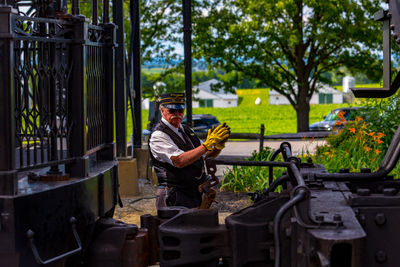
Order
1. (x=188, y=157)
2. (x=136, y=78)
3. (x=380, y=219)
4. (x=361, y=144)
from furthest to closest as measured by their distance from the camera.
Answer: (x=136, y=78) → (x=361, y=144) → (x=188, y=157) → (x=380, y=219)

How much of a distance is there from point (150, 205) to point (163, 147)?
5271mm

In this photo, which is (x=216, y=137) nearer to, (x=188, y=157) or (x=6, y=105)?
(x=188, y=157)

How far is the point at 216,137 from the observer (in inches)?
200

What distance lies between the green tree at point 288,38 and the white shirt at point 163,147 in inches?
759

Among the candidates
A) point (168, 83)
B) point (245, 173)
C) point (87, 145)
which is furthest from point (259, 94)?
point (87, 145)

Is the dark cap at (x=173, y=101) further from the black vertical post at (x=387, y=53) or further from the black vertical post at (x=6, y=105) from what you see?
the black vertical post at (x=6, y=105)

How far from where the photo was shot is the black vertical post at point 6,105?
12.1ft

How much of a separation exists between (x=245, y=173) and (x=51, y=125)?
23.8ft

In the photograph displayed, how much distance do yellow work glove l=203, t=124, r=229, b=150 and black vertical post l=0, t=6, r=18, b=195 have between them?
68.5 inches

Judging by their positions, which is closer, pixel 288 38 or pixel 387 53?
pixel 387 53

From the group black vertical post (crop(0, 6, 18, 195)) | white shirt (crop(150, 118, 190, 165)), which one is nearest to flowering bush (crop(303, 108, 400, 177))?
white shirt (crop(150, 118, 190, 165))

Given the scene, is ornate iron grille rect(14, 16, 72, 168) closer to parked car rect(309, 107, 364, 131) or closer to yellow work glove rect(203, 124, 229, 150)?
yellow work glove rect(203, 124, 229, 150)

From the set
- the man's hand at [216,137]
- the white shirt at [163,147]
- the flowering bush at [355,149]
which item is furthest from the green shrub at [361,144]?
the man's hand at [216,137]

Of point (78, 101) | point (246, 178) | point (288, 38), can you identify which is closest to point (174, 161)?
point (78, 101)
